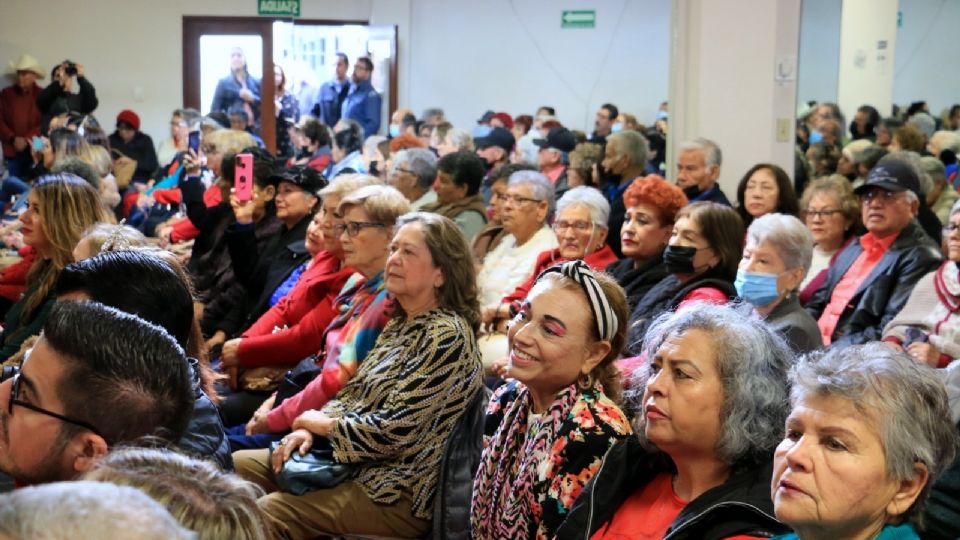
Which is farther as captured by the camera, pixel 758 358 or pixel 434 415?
pixel 434 415

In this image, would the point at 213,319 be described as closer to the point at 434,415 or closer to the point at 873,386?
the point at 434,415

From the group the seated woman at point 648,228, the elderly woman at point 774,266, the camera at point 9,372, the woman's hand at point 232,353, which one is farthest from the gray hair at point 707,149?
the camera at point 9,372

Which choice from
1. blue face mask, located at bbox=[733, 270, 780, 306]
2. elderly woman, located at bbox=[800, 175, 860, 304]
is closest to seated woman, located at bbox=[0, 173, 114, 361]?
blue face mask, located at bbox=[733, 270, 780, 306]

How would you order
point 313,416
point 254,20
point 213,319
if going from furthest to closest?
point 254,20, point 213,319, point 313,416

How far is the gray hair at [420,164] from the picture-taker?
6754 mm

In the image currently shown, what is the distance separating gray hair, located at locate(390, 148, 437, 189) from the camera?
6.75m

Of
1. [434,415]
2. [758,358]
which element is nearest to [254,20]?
[434,415]

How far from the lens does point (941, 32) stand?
7.80 m

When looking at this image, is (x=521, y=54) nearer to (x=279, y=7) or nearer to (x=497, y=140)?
(x=279, y=7)

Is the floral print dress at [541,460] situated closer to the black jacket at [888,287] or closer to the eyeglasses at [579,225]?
the eyeglasses at [579,225]

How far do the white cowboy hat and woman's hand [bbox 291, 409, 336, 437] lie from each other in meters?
9.84

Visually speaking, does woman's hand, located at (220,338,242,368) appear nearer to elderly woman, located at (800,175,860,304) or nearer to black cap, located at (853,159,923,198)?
elderly woman, located at (800,175,860,304)

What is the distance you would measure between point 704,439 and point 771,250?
1.54 meters

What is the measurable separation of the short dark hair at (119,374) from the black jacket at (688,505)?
832 mm
